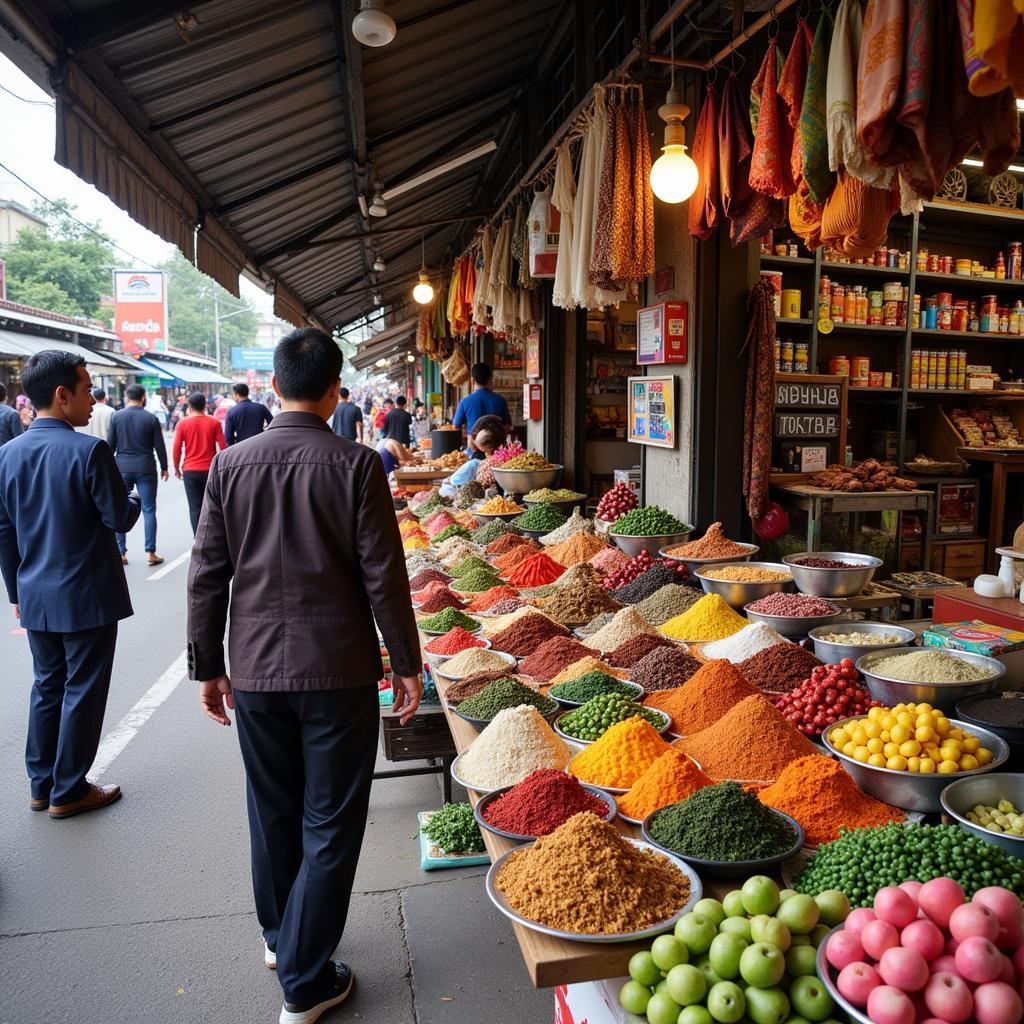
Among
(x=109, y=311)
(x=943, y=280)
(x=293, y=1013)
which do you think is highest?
(x=109, y=311)

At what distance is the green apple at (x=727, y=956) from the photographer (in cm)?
139

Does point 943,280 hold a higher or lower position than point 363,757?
higher

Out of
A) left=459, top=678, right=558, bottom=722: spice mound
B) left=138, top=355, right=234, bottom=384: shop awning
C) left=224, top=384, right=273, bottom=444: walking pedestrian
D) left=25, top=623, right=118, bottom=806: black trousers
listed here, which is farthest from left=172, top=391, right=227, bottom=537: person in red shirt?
left=138, top=355, right=234, bottom=384: shop awning

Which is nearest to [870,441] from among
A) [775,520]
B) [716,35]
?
[775,520]

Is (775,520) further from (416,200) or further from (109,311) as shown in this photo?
(109,311)

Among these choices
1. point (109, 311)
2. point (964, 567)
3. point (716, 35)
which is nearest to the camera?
point (716, 35)

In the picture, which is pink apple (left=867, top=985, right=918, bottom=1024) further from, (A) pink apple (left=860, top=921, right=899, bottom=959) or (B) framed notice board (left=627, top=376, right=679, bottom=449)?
(B) framed notice board (left=627, top=376, right=679, bottom=449)

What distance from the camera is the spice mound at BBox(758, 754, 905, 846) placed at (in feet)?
6.04

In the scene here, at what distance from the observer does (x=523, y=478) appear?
6406 mm

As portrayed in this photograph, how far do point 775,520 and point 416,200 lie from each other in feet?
21.8

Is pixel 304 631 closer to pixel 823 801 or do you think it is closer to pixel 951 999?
pixel 823 801

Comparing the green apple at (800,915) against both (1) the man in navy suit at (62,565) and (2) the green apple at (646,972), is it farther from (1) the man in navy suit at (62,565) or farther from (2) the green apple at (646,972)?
(1) the man in navy suit at (62,565)

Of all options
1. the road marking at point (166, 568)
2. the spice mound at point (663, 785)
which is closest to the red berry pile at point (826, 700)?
the spice mound at point (663, 785)

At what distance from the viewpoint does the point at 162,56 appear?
13.4ft
